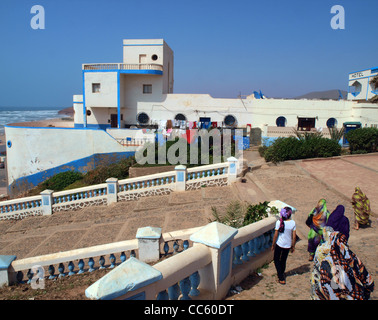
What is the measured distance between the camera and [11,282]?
5.22m

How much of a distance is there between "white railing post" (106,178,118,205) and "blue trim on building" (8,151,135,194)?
6.92m

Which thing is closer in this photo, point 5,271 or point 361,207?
point 5,271

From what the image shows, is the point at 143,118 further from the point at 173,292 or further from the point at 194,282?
the point at 173,292

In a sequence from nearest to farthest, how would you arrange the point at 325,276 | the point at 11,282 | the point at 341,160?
the point at 325,276 → the point at 11,282 → the point at 341,160

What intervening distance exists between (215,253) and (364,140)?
15490 mm

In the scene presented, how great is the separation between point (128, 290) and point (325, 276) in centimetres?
216

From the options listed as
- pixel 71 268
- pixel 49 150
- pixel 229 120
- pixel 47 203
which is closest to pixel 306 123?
pixel 229 120

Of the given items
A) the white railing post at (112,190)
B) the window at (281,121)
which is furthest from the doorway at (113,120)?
the white railing post at (112,190)

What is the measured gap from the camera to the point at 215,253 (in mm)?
3764

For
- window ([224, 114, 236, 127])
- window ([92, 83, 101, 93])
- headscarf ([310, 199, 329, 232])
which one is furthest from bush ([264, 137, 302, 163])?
window ([92, 83, 101, 93])

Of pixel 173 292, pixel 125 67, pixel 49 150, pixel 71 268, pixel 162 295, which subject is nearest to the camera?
pixel 162 295

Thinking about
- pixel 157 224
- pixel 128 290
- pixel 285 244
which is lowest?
pixel 157 224
